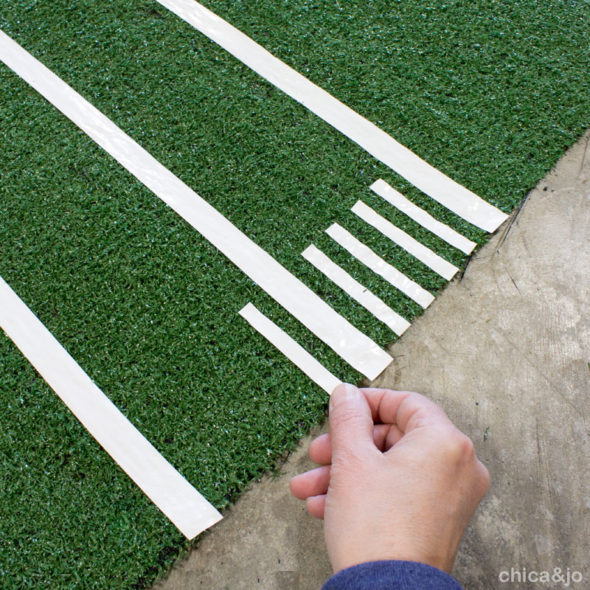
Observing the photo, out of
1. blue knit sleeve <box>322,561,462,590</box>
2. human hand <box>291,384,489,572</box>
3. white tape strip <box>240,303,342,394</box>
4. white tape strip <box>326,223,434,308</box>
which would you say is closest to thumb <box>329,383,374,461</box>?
human hand <box>291,384,489,572</box>

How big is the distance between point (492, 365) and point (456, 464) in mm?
1136

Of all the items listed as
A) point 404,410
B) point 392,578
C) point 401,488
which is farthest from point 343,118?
point 392,578

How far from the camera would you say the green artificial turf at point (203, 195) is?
81.9 inches

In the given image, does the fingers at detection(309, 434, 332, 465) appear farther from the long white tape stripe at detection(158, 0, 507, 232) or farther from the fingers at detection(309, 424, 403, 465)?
the long white tape stripe at detection(158, 0, 507, 232)

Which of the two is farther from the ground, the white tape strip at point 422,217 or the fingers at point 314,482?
the white tape strip at point 422,217

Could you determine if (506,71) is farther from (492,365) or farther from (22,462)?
(22,462)

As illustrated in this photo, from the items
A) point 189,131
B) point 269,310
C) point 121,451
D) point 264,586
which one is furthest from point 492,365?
point 189,131

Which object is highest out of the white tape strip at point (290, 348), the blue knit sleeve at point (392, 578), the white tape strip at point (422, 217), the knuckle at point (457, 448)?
the knuckle at point (457, 448)

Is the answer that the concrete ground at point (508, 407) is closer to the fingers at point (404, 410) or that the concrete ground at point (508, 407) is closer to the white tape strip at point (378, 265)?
the white tape strip at point (378, 265)

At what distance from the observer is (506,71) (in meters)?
2.88

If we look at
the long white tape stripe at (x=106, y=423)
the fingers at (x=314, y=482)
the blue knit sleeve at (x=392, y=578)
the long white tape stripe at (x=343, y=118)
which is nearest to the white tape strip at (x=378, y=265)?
the long white tape stripe at (x=343, y=118)

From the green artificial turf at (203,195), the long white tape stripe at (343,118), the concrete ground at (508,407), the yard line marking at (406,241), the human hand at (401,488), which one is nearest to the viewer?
the human hand at (401,488)

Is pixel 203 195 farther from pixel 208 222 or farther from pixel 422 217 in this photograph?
pixel 422 217

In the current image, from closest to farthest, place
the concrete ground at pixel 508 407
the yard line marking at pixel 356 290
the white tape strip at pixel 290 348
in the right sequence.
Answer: the concrete ground at pixel 508 407 → the white tape strip at pixel 290 348 → the yard line marking at pixel 356 290
